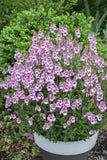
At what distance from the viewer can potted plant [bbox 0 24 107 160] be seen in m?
2.00

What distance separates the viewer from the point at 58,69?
201 cm

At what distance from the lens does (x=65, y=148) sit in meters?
2.25

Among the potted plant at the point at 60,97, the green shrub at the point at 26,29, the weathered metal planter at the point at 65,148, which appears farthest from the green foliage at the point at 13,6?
the weathered metal planter at the point at 65,148

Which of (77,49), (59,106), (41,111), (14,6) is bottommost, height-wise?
(41,111)

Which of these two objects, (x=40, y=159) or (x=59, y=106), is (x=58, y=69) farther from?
(x=40, y=159)

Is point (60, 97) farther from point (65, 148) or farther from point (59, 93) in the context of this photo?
point (65, 148)

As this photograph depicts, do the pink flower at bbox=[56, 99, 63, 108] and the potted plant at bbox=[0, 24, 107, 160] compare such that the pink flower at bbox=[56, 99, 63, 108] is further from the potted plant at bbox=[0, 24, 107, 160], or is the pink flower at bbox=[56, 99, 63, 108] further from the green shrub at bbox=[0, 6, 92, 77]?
the green shrub at bbox=[0, 6, 92, 77]

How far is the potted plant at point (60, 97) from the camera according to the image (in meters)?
2.00

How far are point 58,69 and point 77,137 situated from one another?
677 mm

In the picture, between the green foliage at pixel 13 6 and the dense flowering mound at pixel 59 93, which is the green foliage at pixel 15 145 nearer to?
the dense flowering mound at pixel 59 93

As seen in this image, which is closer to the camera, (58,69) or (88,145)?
(58,69)

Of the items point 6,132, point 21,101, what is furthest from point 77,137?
point 6,132

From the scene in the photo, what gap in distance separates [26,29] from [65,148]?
5.91ft

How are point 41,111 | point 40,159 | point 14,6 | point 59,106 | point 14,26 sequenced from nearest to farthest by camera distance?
1. point 59,106
2. point 41,111
3. point 40,159
4. point 14,26
5. point 14,6
